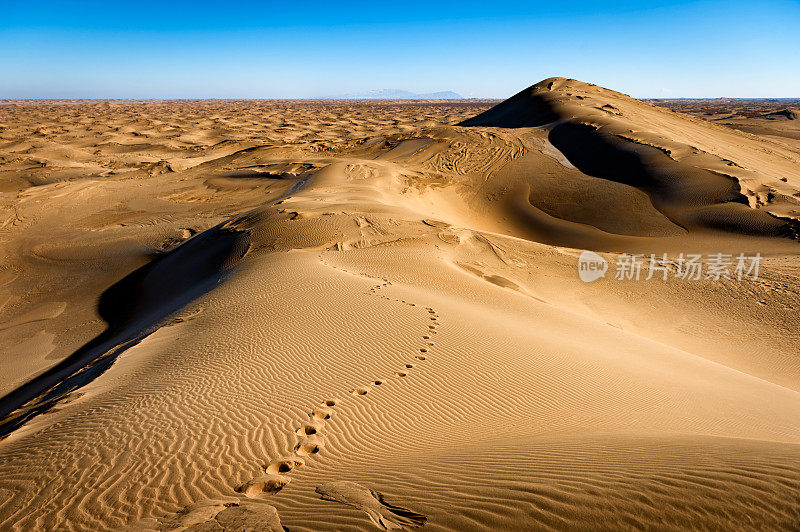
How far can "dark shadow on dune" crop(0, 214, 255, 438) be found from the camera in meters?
5.73

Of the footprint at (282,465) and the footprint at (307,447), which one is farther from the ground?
the footprint at (282,465)

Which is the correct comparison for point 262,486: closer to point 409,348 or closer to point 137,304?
point 409,348

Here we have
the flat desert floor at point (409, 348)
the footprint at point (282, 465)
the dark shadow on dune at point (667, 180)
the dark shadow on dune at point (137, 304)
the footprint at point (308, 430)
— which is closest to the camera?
the flat desert floor at point (409, 348)

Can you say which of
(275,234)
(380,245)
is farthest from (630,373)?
(275,234)

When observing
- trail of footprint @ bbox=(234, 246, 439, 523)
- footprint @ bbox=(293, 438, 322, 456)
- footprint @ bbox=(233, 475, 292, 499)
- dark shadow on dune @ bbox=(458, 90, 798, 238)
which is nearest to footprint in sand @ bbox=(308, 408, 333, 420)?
trail of footprint @ bbox=(234, 246, 439, 523)

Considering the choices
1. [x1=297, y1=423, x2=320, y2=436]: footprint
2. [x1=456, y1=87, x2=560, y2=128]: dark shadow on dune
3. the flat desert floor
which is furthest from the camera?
[x1=456, y1=87, x2=560, y2=128]: dark shadow on dune

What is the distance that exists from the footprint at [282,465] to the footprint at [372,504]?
505mm

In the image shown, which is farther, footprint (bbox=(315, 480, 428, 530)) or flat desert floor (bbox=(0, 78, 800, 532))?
flat desert floor (bbox=(0, 78, 800, 532))

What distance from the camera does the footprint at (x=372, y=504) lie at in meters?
2.44

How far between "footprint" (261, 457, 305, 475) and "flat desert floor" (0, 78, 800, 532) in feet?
0.07

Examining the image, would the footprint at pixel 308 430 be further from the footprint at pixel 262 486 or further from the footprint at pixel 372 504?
the footprint at pixel 372 504

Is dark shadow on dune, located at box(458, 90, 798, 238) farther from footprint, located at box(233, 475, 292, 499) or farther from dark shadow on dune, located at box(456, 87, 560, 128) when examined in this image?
footprint, located at box(233, 475, 292, 499)

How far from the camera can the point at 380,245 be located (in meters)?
11.3

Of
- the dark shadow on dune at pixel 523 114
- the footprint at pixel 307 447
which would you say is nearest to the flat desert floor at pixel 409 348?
the footprint at pixel 307 447
